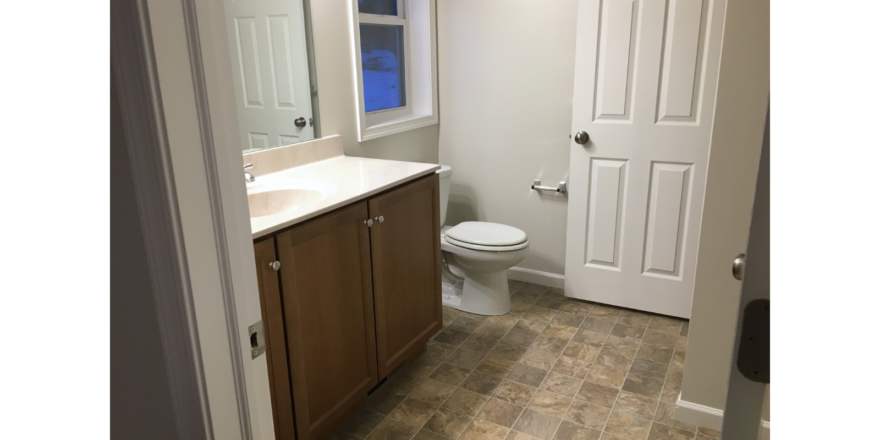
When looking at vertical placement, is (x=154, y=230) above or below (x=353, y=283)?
above

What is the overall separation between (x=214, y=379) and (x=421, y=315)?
1.68 m

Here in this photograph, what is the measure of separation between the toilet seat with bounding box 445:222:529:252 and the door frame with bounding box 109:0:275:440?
2043 millimetres

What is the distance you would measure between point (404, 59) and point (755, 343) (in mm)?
2799

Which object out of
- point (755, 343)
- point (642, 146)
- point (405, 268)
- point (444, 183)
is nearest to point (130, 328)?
point (755, 343)

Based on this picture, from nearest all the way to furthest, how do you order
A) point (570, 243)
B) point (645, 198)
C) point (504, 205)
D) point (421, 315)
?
point (421, 315)
point (645, 198)
point (570, 243)
point (504, 205)

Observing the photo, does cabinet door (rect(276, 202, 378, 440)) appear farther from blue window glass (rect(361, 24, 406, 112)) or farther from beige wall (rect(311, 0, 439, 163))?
blue window glass (rect(361, 24, 406, 112))

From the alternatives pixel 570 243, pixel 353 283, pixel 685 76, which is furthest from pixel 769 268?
pixel 570 243

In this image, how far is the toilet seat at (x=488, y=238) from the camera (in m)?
2.83

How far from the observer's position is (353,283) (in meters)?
1.96

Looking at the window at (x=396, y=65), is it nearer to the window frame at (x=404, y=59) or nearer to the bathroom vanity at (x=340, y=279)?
the window frame at (x=404, y=59)

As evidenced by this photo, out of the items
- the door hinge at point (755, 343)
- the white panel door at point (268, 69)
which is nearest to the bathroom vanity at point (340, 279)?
the white panel door at point (268, 69)
